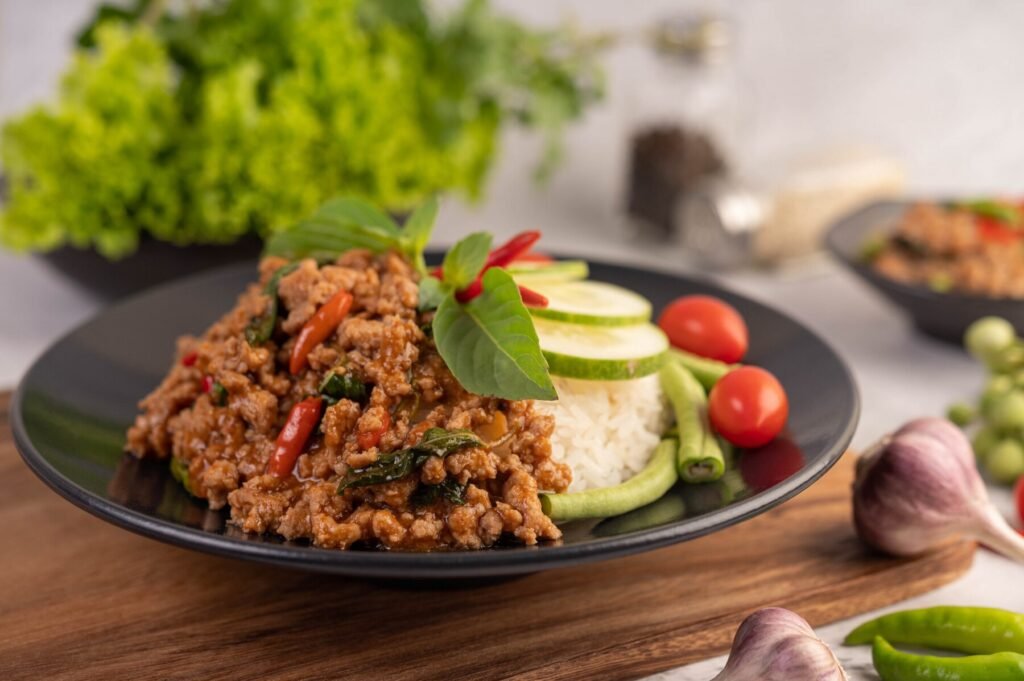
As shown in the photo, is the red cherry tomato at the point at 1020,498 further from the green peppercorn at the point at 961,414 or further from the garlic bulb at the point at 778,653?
Answer: the garlic bulb at the point at 778,653

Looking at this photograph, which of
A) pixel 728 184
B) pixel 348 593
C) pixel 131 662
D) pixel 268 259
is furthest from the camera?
pixel 728 184

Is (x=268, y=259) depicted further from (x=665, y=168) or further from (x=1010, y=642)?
(x=665, y=168)

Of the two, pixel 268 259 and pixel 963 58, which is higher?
pixel 963 58

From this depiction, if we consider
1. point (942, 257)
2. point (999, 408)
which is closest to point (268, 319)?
point (999, 408)

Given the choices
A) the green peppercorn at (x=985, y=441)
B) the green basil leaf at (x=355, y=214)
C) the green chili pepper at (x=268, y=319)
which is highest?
the green basil leaf at (x=355, y=214)

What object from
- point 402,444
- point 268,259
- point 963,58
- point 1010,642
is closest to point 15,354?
point 268,259

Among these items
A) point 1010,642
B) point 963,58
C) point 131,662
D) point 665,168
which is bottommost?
point 131,662

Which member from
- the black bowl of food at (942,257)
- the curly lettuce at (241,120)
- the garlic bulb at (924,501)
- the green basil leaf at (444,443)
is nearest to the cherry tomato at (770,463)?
the garlic bulb at (924,501)
